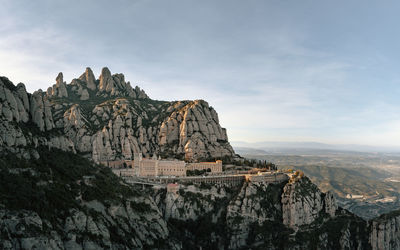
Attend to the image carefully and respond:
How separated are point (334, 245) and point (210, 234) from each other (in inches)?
1891

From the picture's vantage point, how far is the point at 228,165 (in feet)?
611

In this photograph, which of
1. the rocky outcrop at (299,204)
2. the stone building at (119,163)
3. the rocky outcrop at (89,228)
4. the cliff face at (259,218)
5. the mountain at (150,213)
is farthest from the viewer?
the stone building at (119,163)

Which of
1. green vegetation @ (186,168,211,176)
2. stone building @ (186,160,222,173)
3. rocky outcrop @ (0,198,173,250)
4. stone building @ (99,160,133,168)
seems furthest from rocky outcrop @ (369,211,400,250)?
stone building @ (99,160,133,168)

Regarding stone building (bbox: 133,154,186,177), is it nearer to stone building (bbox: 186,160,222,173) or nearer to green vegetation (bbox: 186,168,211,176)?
green vegetation (bbox: 186,168,211,176)

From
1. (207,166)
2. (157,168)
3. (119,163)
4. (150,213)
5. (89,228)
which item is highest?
(119,163)

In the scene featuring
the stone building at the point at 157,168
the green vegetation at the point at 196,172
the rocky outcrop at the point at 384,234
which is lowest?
the rocky outcrop at the point at 384,234

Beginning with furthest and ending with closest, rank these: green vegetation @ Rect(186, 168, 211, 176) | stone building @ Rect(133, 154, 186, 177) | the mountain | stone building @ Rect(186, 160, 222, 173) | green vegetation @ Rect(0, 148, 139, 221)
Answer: stone building @ Rect(186, 160, 222, 173) → green vegetation @ Rect(186, 168, 211, 176) → stone building @ Rect(133, 154, 186, 177) → green vegetation @ Rect(0, 148, 139, 221) → the mountain

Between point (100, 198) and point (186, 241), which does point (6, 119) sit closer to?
point (100, 198)

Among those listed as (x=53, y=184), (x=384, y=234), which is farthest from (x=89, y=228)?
(x=384, y=234)

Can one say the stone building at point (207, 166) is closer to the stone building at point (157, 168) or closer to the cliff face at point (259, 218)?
the stone building at point (157, 168)

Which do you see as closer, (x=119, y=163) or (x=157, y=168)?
(x=157, y=168)

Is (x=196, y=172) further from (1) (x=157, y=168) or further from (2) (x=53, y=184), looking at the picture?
(2) (x=53, y=184)

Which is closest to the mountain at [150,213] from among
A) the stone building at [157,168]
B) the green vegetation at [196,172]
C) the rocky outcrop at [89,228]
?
the rocky outcrop at [89,228]

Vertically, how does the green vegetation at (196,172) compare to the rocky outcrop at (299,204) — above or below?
above
